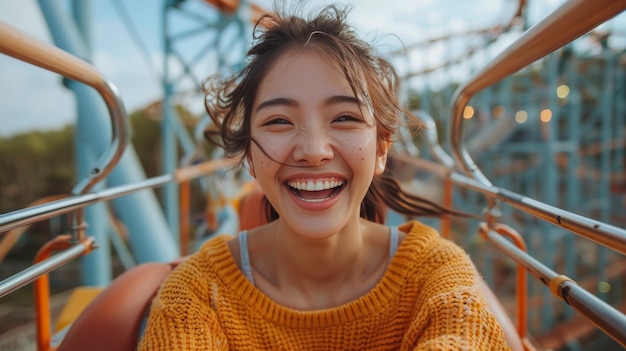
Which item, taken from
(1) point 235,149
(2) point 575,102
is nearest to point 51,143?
(2) point 575,102

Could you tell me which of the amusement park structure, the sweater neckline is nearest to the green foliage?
the amusement park structure

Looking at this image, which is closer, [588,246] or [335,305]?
[335,305]

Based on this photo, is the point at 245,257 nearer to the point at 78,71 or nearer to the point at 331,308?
the point at 331,308

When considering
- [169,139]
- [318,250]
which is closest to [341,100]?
[318,250]

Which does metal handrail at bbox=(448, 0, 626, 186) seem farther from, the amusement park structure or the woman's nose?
the woman's nose

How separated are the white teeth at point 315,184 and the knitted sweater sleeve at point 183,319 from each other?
0.70ft

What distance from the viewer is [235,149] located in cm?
86

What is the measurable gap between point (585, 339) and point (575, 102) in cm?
276

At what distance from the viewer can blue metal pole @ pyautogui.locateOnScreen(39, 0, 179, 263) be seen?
53.1 inches

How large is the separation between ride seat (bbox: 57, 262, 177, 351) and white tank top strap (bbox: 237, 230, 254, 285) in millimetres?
154

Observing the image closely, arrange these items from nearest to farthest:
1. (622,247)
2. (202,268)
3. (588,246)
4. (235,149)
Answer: (622,247) < (202,268) < (235,149) < (588,246)

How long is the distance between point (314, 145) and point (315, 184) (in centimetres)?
6

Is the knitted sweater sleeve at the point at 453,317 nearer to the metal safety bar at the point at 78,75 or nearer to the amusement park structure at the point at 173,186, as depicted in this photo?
the amusement park structure at the point at 173,186

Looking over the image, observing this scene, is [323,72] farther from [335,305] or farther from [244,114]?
[335,305]
